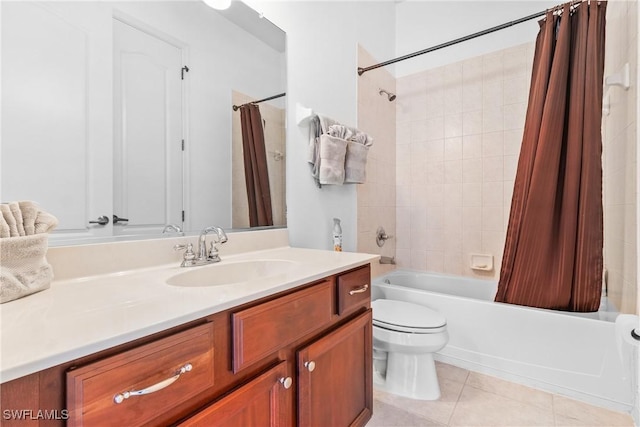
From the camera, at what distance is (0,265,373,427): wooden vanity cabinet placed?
459mm

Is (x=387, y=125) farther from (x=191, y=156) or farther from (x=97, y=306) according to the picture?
(x=97, y=306)

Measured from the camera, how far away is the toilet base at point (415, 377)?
1561 millimetres

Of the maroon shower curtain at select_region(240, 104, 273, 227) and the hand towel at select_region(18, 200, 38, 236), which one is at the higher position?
the maroon shower curtain at select_region(240, 104, 273, 227)

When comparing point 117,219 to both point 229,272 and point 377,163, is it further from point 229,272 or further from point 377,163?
point 377,163

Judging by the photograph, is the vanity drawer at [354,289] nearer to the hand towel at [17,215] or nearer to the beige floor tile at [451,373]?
the hand towel at [17,215]

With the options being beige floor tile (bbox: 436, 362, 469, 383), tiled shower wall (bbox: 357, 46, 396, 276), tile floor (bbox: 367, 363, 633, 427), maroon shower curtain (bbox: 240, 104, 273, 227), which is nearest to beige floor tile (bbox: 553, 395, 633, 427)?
tile floor (bbox: 367, 363, 633, 427)

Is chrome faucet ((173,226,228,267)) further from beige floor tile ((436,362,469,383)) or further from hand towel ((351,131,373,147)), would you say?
beige floor tile ((436,362,469,383))

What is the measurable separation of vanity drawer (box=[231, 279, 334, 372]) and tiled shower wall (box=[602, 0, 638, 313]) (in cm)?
148

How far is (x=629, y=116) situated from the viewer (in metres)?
1.46

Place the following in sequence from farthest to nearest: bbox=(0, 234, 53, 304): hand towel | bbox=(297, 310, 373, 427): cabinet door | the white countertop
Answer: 1. bbox=(297, 310, 373, 427): cabinet door
2. bbox=(0, 234, 53, 304): hand towel
3. the white countertop

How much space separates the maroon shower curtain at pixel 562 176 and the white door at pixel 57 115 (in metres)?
2.05

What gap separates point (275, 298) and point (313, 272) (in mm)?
178

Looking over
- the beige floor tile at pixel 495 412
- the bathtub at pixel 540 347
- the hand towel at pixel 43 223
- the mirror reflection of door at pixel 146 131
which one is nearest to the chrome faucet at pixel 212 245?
the mirror reflection of door at pixel 146 131

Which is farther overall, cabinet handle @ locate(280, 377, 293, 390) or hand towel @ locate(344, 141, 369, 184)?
hand towel @ locate(344, 141, 369, 184)
